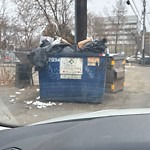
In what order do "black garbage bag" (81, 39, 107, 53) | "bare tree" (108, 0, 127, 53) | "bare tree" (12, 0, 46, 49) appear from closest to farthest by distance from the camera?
"black garbage bag" (81, 39, 107, 53)
"bare tree" (12, 0, 46, 49)
"bare tree" (108, 0, 127, 53)

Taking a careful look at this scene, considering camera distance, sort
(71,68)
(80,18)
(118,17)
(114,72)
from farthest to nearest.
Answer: (118,17), (80,18), (114,72), (71,68)

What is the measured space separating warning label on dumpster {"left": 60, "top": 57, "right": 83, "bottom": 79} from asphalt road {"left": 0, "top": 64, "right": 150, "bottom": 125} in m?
0.73

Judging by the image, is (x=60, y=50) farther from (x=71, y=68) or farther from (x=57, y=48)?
(x=71, y=68)

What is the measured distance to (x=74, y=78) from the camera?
941 centimetres

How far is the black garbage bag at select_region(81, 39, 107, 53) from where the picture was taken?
9.31 meters

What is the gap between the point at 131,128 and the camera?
2006 millimetres

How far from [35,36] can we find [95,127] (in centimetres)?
2824

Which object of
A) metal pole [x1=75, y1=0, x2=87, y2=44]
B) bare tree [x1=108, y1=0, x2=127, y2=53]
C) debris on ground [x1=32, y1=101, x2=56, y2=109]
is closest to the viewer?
debris on ground [x1=32, y1=101, x2=56, y2=109]

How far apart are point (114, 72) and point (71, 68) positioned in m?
1.52

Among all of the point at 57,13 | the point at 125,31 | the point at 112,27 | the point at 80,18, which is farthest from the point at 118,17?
the point at 80,18

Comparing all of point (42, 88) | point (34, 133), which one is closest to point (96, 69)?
point (42, 88)

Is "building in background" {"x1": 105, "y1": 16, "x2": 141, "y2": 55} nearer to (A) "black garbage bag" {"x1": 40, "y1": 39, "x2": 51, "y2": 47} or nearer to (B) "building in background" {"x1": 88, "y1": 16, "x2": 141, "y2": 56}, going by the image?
(B) "building in background" {"x1": 88, "y1": 16, "x2": 141, "y2": 56}

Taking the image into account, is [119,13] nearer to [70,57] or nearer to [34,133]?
[70,57]

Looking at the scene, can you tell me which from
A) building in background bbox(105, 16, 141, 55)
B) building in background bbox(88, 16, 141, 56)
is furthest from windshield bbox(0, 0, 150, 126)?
building in background bbox(105, 16, 141, 55)
